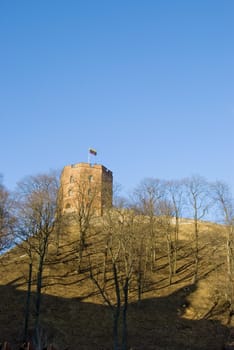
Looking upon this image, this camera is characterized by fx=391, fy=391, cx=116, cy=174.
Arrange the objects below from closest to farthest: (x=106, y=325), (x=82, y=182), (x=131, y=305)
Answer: (x=106, y=325), (x=131, y=305), (x=82, y=182)

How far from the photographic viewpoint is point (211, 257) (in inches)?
1687

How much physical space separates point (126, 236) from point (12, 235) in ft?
29.4

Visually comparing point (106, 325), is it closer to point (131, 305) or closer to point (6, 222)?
point (131, 305)

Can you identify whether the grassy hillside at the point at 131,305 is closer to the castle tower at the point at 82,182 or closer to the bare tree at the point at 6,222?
the bare tree at the point at 6,222

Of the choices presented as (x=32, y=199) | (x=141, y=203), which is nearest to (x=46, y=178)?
(x=32, y=199)

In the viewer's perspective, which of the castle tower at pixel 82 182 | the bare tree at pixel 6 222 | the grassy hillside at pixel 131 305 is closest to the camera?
the grassy hillside at pixel 131 305

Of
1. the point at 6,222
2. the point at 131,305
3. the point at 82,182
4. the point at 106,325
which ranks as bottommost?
the point at 106,325

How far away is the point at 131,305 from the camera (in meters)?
32.2

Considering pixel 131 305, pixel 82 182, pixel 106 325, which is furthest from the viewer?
pixel 82 182

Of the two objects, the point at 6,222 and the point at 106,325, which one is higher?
the point at 6,222

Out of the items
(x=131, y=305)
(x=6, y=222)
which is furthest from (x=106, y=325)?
(x=6, y=222)

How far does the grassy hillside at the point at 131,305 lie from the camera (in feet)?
84.9

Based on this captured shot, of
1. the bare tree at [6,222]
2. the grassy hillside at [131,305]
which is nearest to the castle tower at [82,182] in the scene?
the grassy hillside at [131,305]

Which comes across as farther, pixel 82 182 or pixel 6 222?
pixel 82 182
